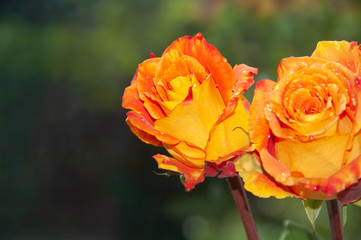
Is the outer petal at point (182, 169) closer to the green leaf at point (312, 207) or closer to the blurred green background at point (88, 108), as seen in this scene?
the green leaf at point (312, 207)

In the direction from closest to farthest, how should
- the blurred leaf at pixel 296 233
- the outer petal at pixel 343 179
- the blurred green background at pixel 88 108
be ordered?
the outer petal at pixel 343 179 < the blurred leaf at pixel 296 233 < the blurred green background at pixel 88 108

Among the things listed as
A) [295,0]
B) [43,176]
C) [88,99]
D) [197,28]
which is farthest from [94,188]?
[295,0]

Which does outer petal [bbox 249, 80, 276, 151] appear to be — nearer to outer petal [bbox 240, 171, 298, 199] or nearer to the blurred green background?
outer petal [bbox 240, 171, 298, 199]

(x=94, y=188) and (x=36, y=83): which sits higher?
(x=36, y=83)

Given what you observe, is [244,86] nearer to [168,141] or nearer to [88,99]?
[168,141]

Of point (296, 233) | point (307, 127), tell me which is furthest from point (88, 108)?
point (307, 127)

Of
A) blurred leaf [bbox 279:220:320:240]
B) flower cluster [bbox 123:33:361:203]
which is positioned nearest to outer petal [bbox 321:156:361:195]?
flower cluster [bbox 123:33:361:203]

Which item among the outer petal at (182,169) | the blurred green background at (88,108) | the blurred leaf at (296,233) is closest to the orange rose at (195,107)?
the outer petal at (182,169)
